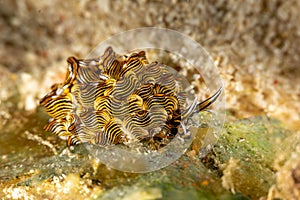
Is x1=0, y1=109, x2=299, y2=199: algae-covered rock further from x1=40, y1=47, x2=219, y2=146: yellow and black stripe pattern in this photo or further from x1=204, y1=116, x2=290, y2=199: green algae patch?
x1=40, y1=47, x2=219, y2=146: yellow and black stripe pattern

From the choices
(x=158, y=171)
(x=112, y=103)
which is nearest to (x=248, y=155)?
(x=158, y=171)

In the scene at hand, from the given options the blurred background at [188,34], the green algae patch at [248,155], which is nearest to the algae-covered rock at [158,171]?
the green algae patch at [248,155]

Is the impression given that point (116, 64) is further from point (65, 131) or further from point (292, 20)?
point (292, 20)

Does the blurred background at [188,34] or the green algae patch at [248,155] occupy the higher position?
the blurred background at [188,34]

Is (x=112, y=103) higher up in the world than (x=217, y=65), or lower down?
lower down

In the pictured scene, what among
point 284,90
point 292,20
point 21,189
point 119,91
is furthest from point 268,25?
point 21,189

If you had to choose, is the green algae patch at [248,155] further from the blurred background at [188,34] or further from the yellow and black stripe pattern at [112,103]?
the yellow and black stripe pattern at [112,103]

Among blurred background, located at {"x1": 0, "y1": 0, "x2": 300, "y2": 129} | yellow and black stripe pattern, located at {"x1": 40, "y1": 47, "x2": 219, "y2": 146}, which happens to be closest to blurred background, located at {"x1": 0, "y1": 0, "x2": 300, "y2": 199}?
blurred background, located at {"x1": 0, "y1": 0, "x2": 300, "y2": 129}

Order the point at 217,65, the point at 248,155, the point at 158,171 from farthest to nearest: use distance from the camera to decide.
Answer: the point at 217,65 < the point at 248,155 < the point at 158,171

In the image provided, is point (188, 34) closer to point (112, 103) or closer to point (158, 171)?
point (112, 103)
